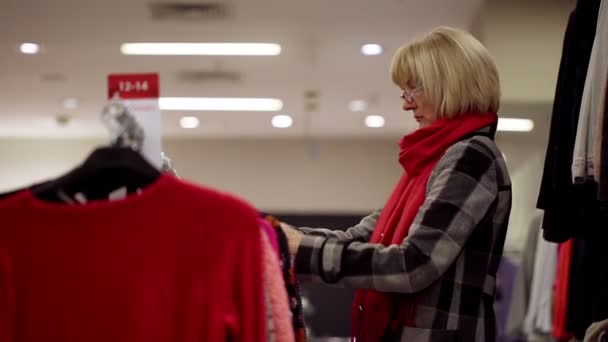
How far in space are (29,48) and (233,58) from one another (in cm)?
149

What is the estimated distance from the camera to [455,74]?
7.08ft

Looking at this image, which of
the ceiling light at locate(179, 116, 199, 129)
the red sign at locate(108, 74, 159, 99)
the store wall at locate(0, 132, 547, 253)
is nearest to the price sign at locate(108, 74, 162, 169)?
the red sign at locate(108, 74, 159, 99)

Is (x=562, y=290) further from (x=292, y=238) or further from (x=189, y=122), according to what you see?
(x=189, y=122)

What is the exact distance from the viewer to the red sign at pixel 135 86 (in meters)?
1.92

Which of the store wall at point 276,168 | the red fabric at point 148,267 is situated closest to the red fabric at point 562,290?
the red fabric at point 148,267

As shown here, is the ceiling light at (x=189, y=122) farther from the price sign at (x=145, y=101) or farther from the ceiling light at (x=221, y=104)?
the price sign at (x=145, y=101)

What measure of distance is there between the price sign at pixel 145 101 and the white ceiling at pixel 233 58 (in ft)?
13.8

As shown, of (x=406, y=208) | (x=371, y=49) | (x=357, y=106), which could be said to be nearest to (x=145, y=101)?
(x=406, y=208)

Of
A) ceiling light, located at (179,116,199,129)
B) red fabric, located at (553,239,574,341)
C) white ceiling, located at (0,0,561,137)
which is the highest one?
white ceiling, located at (0,0,561,137)

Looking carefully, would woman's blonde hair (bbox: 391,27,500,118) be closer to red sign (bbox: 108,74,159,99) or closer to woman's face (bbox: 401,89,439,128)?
woman's face (bbox: 401,89,439,128)

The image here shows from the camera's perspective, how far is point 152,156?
191cm

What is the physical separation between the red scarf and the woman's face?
42 millimetres

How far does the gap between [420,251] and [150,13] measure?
462 cm

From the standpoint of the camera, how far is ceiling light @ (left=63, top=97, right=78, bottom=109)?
8.93 meters
